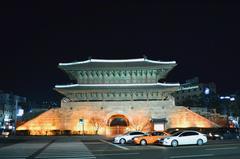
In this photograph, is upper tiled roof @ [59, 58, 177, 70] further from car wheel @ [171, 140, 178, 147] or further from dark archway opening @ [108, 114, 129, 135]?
car wheel @ [171, 140, 178, 147]

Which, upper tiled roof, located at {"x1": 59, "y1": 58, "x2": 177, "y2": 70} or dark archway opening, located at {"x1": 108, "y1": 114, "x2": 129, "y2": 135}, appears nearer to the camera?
dark archway opening, located at {"x1": 108, "y1": 114, "x2": 129, "y2": 135}

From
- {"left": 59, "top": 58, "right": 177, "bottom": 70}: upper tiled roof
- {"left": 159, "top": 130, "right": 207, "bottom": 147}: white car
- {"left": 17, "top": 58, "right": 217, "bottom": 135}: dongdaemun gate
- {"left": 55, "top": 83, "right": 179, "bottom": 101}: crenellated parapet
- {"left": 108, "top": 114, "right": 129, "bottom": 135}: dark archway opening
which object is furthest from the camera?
{"left": 59, "top": 58, "right": 177, "bottom": 70}: upper tiled roof

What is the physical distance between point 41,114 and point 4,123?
115ft

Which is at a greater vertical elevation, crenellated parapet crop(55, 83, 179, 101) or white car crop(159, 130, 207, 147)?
crenellated parapet crop(55, 83, 179, 101)

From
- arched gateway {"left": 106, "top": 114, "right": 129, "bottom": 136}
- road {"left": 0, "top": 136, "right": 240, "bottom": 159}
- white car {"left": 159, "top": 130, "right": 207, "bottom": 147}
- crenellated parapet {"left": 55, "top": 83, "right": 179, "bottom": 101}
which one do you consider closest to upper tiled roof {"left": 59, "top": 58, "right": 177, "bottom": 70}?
crenellated parapet {"left": 55, "top": 83, "right": 179, "bottom": 101}

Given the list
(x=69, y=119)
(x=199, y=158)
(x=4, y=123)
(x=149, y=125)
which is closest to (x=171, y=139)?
(x=199, y=158)

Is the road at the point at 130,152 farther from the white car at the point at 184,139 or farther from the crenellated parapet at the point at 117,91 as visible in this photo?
the crenellated parapet at the point at 117,91

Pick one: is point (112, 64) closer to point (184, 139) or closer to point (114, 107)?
point (114, 107)

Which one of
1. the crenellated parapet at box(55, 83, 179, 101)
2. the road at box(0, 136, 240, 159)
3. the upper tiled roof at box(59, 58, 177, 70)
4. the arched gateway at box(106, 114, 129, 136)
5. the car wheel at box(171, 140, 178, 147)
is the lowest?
the road at box(0, 136, 240, 159)

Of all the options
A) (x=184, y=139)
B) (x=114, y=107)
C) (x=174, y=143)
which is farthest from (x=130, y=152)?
(x=114, y=107)

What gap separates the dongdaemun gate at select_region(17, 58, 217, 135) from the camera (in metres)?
55.4

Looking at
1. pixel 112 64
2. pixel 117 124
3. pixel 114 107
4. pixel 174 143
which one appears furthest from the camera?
pixel 117 124

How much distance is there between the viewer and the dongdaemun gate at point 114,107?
182ft

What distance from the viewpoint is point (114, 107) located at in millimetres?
56406
